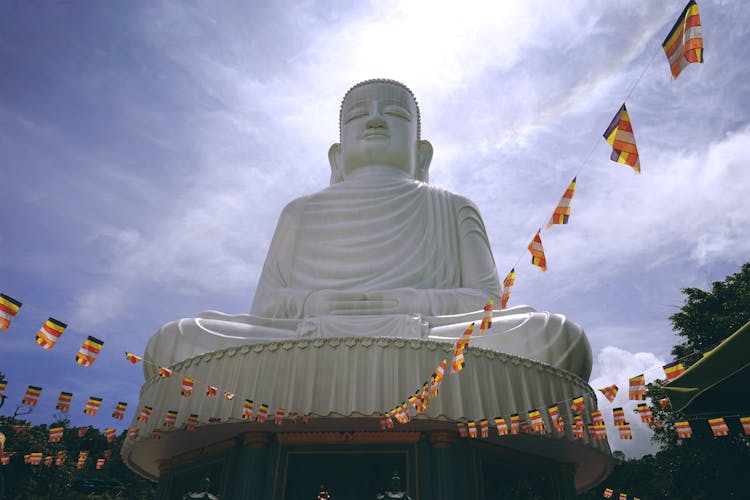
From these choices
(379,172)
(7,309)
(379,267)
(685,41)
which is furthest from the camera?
(379,172)

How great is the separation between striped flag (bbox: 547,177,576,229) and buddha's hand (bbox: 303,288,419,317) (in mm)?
3407

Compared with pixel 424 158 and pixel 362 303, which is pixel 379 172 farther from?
pixel 362 303

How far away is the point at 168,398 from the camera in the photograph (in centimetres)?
683

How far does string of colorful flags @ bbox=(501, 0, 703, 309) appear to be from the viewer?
3844 mm

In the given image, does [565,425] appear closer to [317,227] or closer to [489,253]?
[489,253]

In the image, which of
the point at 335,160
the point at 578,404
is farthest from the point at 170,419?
the point at 335,160

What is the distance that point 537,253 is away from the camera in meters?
5.67

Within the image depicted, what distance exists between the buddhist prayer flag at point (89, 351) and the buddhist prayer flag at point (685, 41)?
18.2 feet

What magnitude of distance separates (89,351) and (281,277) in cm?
427

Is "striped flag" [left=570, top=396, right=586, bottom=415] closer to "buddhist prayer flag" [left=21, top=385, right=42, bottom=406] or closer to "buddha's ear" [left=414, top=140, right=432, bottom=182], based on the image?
"buddhist prayer flag" [left=21, top=385, right=42, bottom=406]

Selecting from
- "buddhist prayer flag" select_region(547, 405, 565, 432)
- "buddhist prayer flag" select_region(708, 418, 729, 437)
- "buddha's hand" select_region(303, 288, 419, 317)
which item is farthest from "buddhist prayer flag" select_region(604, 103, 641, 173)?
"buddha's hand" select_region(303, 288, 419, 317)

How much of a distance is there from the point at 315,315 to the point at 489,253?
3395 mm

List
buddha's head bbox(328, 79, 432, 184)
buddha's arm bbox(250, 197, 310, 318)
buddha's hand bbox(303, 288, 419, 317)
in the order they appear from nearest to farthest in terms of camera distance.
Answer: buddha's hand bbox(303, 288, 419, 317), buddha's arm bbox(250, 197, 310, 318), buddha's head bbox(328, 79, 432, 184)

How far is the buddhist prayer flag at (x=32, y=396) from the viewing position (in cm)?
620
